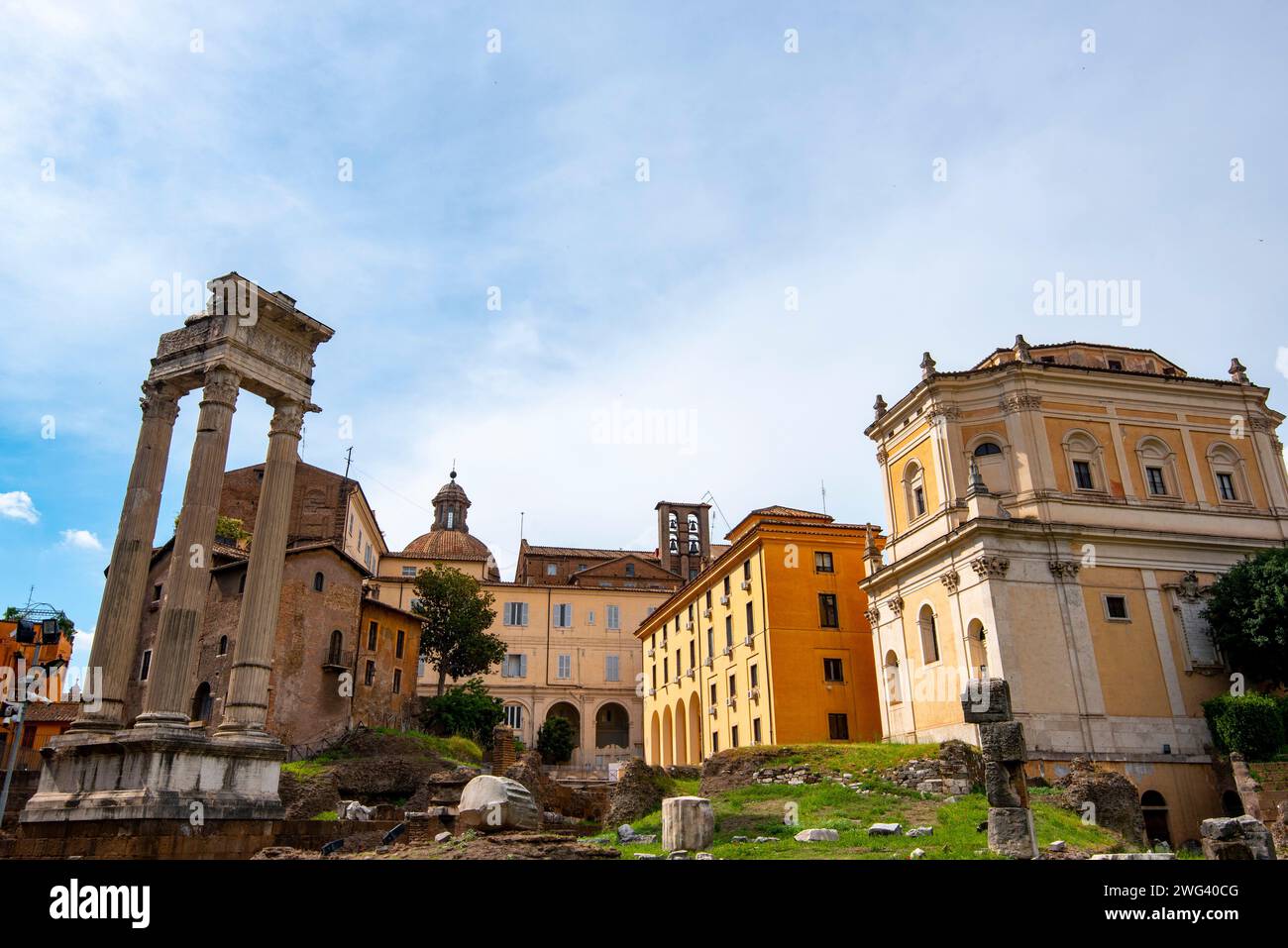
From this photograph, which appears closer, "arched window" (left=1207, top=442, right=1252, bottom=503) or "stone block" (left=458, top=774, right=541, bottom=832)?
"stone block" (left=458, top=774, right=541, bottom=832)

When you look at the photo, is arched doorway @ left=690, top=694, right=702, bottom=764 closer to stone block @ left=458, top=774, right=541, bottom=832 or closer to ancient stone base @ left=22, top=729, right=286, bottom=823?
ancient stone base @ left=22, top=729, right=286, bottom=823

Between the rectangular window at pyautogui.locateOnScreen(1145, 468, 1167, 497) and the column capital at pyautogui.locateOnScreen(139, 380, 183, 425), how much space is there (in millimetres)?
35020

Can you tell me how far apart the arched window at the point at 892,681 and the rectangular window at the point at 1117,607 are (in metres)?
8.16

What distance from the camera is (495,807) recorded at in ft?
44.9

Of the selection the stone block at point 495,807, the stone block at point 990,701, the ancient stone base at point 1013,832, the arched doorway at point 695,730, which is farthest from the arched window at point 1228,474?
the stone block at point 495,807

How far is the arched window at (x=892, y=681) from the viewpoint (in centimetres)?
3439

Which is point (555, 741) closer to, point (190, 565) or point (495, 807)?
point (190, 565)

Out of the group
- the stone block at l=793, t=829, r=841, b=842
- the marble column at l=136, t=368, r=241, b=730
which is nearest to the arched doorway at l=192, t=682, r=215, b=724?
the marble column at l=136, t=368, r=241, b=730

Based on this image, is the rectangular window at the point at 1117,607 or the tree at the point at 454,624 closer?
the rectangular window at the point at 1117,607

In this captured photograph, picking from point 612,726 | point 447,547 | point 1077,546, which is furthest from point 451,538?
point 1077,546

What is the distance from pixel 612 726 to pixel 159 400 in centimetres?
4691

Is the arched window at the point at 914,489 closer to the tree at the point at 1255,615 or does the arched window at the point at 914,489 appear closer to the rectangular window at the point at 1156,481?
the rectangular window at the point at 1156,481

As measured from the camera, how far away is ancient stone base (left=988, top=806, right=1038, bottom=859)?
47.3ft
